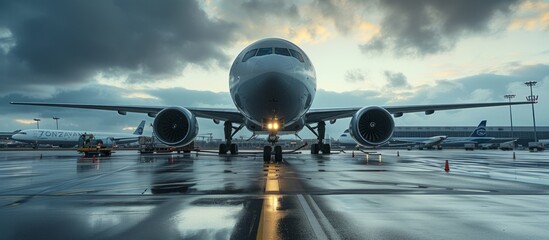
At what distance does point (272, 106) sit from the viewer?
1302cm

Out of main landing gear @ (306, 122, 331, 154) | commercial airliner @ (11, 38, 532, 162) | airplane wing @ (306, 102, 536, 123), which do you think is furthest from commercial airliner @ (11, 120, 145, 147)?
airplane wing @ (306, 102, 536, 123)

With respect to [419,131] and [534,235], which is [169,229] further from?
[419,131]

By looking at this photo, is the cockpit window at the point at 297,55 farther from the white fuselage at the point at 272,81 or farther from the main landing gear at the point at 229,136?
the main landing gear at the point at 229,136

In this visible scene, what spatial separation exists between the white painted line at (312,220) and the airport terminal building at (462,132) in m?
121

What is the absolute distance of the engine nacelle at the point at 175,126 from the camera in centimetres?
1803

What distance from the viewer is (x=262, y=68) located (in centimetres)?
1223

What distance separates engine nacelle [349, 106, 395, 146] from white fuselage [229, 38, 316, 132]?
12.7ft

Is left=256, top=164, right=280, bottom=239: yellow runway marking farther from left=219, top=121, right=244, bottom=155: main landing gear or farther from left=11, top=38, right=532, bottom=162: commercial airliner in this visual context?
left=219, top=121, right=244, bottom=155: main landing gear

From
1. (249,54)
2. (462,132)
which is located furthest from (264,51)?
(462,132)

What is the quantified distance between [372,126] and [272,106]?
285 inches

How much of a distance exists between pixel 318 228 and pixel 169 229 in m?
1.78

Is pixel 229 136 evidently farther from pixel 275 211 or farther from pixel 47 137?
pixel 47 137

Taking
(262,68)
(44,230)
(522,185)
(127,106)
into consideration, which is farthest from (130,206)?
(127,106)

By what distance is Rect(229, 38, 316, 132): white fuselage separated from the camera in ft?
40.0
